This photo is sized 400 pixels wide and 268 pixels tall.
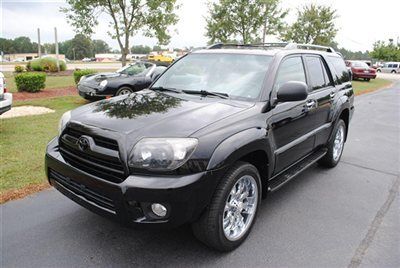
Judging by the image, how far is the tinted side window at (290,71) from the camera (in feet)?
11.9

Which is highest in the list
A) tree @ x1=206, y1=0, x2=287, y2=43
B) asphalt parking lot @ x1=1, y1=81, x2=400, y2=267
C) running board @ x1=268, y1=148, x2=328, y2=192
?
tree @ x1=206, y1=0, x2=287, y2=43

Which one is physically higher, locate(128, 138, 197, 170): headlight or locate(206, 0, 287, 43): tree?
locate(206, 0, 287, 43): tree

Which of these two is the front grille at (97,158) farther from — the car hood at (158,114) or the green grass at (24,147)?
the green grass at (24,147)

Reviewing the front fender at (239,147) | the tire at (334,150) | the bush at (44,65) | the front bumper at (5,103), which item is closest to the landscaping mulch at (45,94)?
the front bumper at (5,103)

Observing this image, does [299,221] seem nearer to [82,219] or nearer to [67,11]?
[82,219]

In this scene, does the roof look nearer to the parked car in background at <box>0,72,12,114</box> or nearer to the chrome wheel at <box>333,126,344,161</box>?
the chrome wheel at <box>333,126,344,161</box>

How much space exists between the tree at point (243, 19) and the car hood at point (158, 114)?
43.9 feet

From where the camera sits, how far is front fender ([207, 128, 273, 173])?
8.48ft

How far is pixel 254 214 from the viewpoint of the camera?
10.5ft

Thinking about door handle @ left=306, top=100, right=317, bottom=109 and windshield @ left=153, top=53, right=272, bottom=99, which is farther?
door handle @ left=306, top=100, right=317, bottom=109

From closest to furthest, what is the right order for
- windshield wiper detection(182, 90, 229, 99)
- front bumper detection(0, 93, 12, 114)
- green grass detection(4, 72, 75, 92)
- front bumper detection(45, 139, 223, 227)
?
front bumper detection(45, 139, 223, 227) < windshield wiper detection(182, 90, 229, 99) < front bumper detection(0, 93, 12, 114) < green grass detection(4, 72, 75, 92)

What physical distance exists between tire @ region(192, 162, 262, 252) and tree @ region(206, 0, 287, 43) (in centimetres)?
1400

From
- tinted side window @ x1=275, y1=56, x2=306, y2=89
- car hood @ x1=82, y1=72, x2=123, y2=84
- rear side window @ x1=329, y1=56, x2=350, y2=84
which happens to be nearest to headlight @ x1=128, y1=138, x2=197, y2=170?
tinted side window @ x1=275, y1=56, x2=306, y2=89

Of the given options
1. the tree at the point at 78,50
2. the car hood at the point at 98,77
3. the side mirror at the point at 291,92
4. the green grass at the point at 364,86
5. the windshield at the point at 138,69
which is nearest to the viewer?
the side mirror at the point at 291,92
